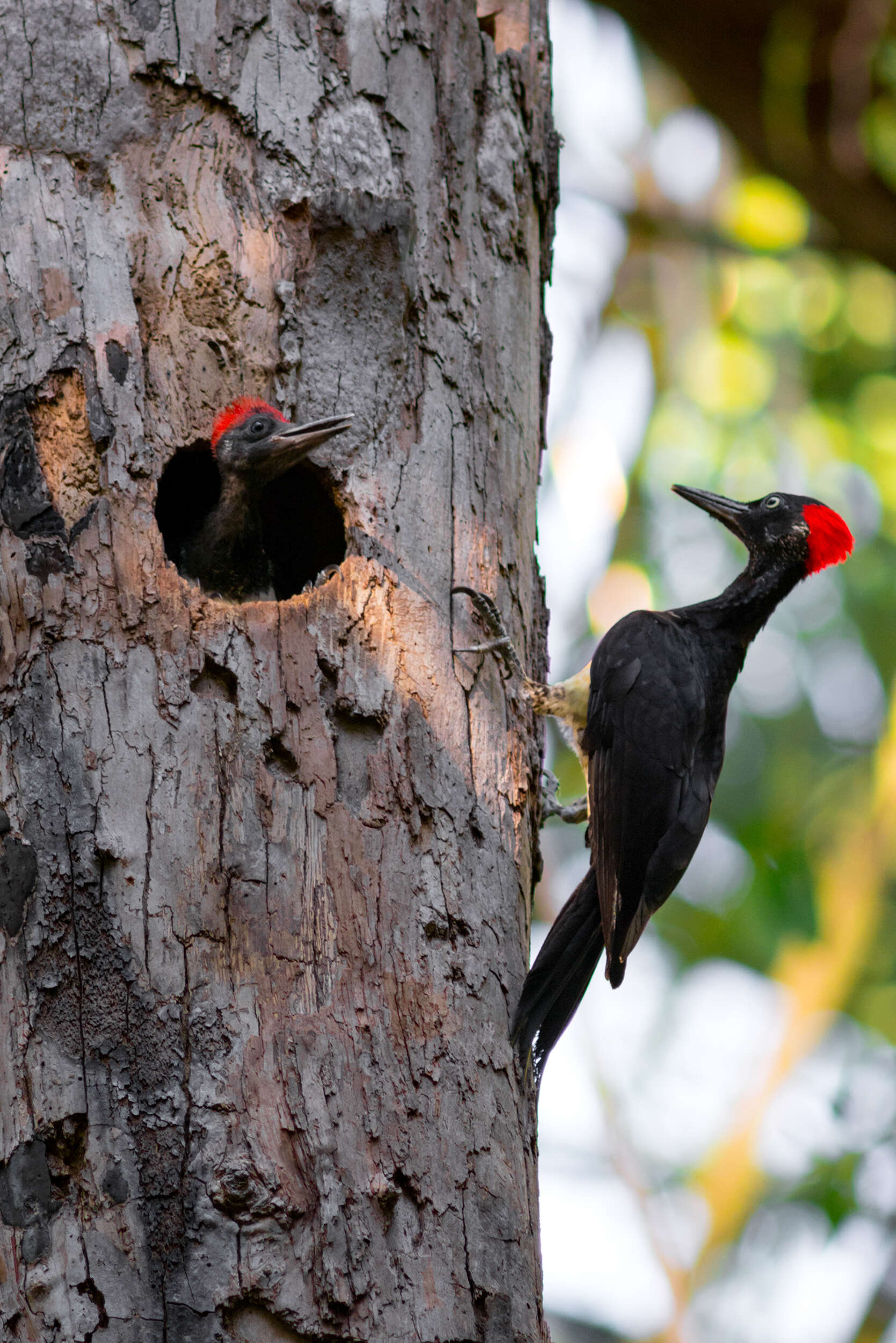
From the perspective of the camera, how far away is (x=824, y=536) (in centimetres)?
427

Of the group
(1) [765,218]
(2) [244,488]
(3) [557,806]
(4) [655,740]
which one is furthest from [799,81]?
(3) [557,806]

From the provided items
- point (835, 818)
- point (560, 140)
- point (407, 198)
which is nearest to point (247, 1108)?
point (407, 198)

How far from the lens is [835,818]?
761 centimetres

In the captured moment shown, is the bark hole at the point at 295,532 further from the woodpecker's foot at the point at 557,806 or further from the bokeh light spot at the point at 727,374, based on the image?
the bokeh light spot at the point at 727,374

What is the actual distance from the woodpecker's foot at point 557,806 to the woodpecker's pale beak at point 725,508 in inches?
43.2

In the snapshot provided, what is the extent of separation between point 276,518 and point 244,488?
441mm

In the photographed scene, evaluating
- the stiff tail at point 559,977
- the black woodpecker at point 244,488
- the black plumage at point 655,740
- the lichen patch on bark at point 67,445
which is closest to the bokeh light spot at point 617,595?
the black plumage at point 655,740

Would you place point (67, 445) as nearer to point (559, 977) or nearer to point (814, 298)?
point (559, 977)

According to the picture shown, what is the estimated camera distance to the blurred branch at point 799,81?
5766mm

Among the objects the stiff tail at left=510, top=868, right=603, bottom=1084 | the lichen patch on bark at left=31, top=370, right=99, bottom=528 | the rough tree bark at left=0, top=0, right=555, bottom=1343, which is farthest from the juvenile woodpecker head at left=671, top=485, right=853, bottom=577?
the lichen patch on bark at left=31, top=370, right=99, bottom=528

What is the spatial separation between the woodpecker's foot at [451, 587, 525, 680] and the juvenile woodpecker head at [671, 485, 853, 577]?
161 cm

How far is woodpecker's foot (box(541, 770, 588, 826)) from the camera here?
11.9 ft

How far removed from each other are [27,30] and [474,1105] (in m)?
2.32

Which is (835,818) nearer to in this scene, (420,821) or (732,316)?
(732,316)
